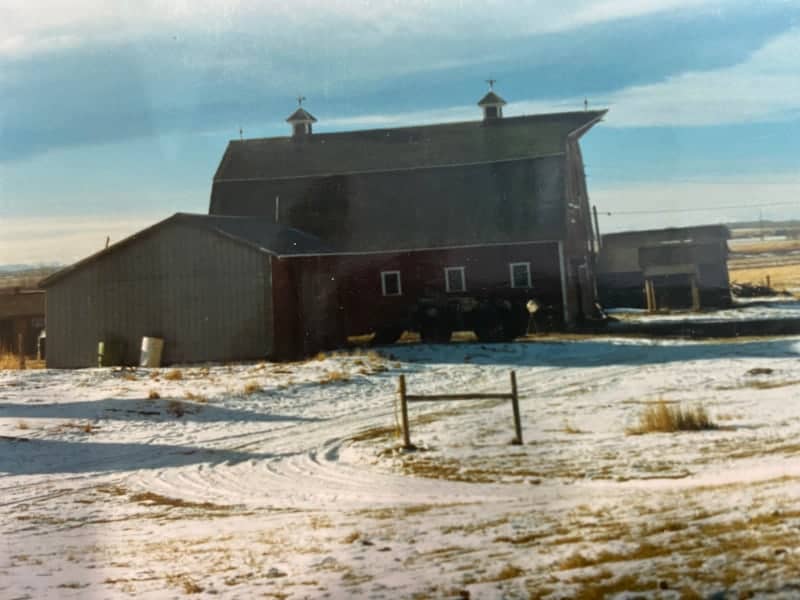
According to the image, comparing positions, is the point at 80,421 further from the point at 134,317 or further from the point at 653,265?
the point at 653,265

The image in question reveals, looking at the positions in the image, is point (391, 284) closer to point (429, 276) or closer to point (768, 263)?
point (429, 276)

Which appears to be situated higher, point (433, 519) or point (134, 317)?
point (134, 317)

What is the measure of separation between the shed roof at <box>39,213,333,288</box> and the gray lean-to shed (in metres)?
0.04

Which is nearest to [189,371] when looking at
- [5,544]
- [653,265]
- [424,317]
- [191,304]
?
[191,304]

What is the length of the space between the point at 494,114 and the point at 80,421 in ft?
83.0

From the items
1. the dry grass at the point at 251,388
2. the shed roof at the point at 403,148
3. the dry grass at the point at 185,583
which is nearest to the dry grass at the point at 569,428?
the dry grass at the point at 251,388

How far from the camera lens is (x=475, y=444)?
12.7 m

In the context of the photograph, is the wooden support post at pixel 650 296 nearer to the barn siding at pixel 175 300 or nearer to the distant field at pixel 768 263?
the distant field at pixel 768 263

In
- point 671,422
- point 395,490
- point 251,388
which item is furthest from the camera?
point 251,388

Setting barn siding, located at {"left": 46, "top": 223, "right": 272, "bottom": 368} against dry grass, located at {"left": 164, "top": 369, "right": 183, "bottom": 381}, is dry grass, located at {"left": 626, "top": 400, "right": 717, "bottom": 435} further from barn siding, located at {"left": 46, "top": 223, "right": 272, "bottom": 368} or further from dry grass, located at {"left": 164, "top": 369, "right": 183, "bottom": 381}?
barn siding, located at {"left": 46, "top": 223, "right": 272, "bottom": 368}

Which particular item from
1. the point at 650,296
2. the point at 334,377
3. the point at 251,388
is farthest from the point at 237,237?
the point at 650,296

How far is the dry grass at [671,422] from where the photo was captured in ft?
42.5

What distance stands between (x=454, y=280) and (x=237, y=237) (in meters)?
9.40

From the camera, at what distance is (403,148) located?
36.0 meters
